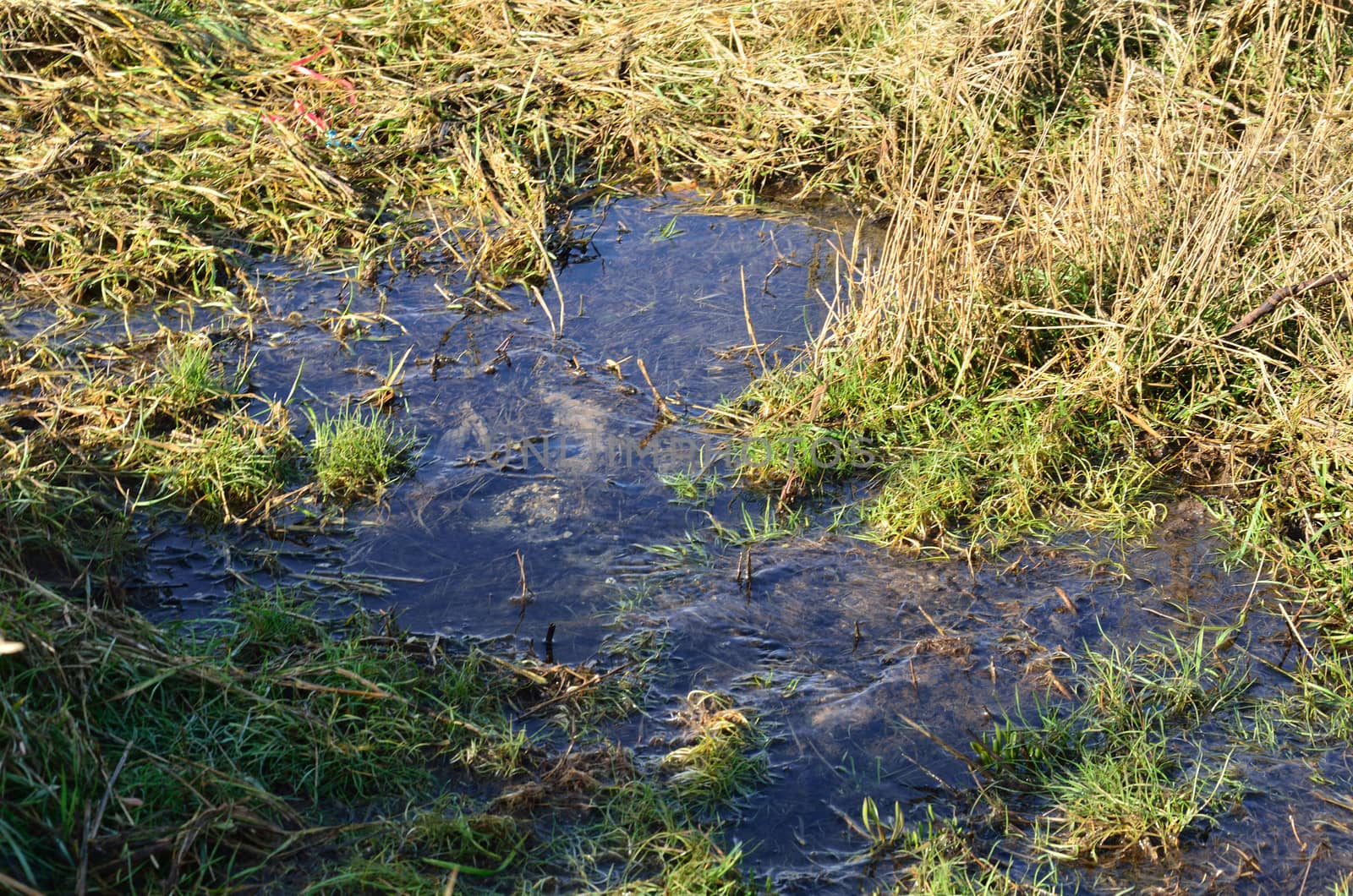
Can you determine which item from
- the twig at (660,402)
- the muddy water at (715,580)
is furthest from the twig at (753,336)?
the twig at (660,402)

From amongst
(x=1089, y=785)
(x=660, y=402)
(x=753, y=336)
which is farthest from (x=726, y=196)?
(x=1089, y=785)

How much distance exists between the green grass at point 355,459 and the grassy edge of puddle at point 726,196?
1.3 inches

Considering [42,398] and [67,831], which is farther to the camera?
[42,398]

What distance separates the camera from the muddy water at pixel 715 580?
9.20ft

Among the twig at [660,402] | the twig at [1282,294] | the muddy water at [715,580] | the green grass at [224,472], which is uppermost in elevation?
the twig at [1282,294]

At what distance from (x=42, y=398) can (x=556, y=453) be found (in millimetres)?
1657

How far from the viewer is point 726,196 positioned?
5715 mm

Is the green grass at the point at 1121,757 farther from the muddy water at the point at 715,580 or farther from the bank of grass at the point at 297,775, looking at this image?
the bank of grass at the point at 297,775

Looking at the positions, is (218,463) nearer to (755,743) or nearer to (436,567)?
(436,567)

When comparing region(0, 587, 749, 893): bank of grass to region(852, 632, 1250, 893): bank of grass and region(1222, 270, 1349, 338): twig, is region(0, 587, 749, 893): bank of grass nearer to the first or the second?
region(852, 632, 1250, 893): bank of grass

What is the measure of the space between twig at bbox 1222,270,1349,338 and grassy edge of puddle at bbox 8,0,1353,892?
24 millimetres

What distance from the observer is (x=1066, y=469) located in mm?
3914

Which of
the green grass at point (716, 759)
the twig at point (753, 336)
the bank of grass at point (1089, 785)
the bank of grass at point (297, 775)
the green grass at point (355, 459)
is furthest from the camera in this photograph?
the twig at point (753, 336)

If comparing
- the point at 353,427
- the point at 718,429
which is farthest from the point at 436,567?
the point at 718,429
